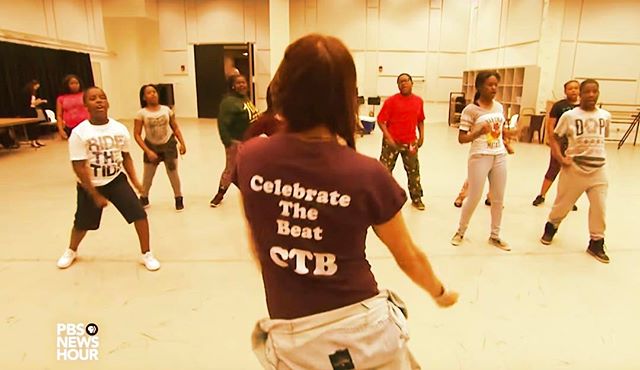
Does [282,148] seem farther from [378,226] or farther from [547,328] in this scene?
[547,328]

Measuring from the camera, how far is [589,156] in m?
3.45

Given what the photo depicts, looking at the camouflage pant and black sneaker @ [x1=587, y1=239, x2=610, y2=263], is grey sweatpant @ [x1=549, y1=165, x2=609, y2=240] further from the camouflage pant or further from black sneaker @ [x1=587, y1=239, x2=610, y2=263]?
the camouflage pant

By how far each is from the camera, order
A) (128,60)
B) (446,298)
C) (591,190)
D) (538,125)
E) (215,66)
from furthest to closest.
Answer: (215,66) < (128,60) < (538,125) < (591,190) < (446,298)

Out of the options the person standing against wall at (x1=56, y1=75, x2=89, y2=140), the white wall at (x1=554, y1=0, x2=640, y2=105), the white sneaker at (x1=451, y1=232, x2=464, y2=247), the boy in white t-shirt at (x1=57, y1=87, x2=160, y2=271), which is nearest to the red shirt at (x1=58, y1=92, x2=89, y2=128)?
the person standing against wall at (x1=56, y1=75, x2=89, y2=140)

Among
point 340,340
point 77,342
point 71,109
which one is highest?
point 71,109

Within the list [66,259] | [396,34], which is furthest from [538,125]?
[66,259]

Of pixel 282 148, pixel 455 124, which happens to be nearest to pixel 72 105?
pixel 282 148

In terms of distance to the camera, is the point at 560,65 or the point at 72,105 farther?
the point at 560,65

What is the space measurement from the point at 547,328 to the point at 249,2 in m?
14.9

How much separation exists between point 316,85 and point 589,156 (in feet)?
10.7

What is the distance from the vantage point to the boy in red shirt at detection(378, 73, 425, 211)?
15.8 feet

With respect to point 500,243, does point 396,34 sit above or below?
above

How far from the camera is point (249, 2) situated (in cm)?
1509

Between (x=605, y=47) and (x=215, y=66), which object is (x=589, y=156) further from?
(x=215, y=66)
